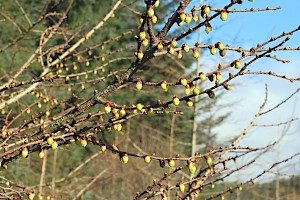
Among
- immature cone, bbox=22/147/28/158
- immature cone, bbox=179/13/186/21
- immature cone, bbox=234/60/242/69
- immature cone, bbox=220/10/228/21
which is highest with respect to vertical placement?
immature cone, bbox=220/10/228/21

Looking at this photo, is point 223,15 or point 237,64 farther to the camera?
point 237,64

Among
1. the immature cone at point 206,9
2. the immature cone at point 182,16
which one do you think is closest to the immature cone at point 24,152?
the immature cone at point 182,16

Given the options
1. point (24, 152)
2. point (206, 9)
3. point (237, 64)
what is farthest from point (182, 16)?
point (24, 152)

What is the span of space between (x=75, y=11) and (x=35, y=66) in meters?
6.13

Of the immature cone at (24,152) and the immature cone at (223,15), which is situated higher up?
the immature cone at (223,15)

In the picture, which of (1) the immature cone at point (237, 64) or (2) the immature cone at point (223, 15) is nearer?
(2) the immature cone at point (223, 15)

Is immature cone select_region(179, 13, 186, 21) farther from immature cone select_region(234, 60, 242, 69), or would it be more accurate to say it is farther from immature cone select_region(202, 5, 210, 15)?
immature cone select_region(234, 60, 242, 69)

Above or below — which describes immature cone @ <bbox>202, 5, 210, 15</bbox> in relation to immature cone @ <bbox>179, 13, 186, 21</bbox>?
above

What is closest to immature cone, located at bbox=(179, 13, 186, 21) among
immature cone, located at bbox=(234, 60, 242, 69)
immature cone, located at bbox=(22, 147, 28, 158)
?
immature cone, located at bbox=(234, 60, 242, 69)

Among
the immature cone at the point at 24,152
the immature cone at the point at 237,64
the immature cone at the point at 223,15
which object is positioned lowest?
the immature cone at the point at 24,152

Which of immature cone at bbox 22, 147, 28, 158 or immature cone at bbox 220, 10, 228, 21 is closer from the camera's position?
immature cone at bbox 220, 10, 228, 21

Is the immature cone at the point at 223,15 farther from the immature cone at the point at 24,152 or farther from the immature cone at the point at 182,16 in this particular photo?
the immature cone at the point at 24,152

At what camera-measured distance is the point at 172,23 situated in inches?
88.9

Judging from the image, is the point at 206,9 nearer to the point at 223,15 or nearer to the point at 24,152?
the point at 223,15
